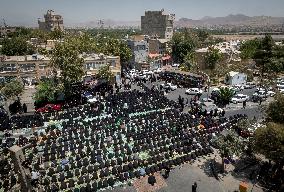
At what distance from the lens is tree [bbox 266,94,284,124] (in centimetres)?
2715

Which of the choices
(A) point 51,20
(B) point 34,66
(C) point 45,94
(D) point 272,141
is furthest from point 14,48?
(A) point 51,20

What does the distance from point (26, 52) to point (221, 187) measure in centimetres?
7144

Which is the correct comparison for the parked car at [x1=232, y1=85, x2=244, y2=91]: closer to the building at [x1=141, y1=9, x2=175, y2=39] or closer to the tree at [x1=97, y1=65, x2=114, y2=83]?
the tree at [x1=97, y1=65, x2=114, y2=83]

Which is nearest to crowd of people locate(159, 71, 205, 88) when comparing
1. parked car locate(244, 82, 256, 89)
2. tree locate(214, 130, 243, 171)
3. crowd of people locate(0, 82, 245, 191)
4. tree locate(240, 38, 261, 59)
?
parked car locate(244, 82, 256, 89)

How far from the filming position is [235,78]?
60250mm

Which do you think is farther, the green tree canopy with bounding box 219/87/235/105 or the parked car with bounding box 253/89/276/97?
the parked car with bounding box 253/89/276/97

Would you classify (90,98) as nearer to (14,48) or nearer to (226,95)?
(226,95)

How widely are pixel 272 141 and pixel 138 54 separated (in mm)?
59547

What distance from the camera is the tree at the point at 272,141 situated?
2383 centimetres

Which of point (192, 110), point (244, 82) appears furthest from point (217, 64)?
point (192, 110)

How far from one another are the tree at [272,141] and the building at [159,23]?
399 feet

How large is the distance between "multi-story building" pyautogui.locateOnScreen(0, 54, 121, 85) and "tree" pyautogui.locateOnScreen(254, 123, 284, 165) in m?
39.7

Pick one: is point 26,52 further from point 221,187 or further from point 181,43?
point 221,187

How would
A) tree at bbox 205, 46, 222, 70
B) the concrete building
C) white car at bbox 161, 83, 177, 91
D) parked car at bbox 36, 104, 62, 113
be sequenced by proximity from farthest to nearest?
the concrete building → tree at bbox 205, 46, 222, 70 → white car at bbox 161, 83, 177, 91 → parked car at bbox 36, 104, 62, 113
